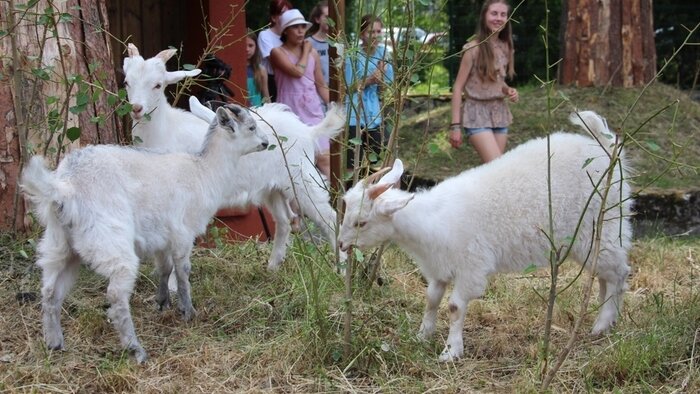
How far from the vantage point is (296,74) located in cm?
811

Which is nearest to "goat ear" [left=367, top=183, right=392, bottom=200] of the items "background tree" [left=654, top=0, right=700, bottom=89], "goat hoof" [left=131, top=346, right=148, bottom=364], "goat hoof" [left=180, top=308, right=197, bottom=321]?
"goat hoof" [left=180, top=308, right=197, bottom=321]

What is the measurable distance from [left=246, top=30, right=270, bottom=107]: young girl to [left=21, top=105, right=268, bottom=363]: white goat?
288 cm

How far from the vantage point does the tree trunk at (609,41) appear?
34.7 feet

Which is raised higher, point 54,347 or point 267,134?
point 267,134

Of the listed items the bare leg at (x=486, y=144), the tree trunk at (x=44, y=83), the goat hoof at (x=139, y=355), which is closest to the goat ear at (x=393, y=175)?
the goat hoof at (x=139, y=355)

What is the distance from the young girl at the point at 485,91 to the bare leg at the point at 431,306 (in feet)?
9.35

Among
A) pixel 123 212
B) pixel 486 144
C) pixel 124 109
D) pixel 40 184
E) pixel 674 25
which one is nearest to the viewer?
pixel 40 184

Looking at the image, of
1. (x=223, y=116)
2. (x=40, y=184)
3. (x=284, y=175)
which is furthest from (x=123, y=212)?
(x=284, y=175)

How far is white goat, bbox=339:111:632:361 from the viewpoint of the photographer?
492cm

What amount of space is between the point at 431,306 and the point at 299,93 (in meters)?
3.58

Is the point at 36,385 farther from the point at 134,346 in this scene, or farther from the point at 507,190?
the point at 507,190

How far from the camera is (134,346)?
4.66 meters

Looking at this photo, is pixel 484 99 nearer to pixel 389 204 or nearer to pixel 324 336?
pixel 389 204

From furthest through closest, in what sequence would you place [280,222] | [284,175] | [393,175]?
[280,222] → [284,175] → [393,175]
